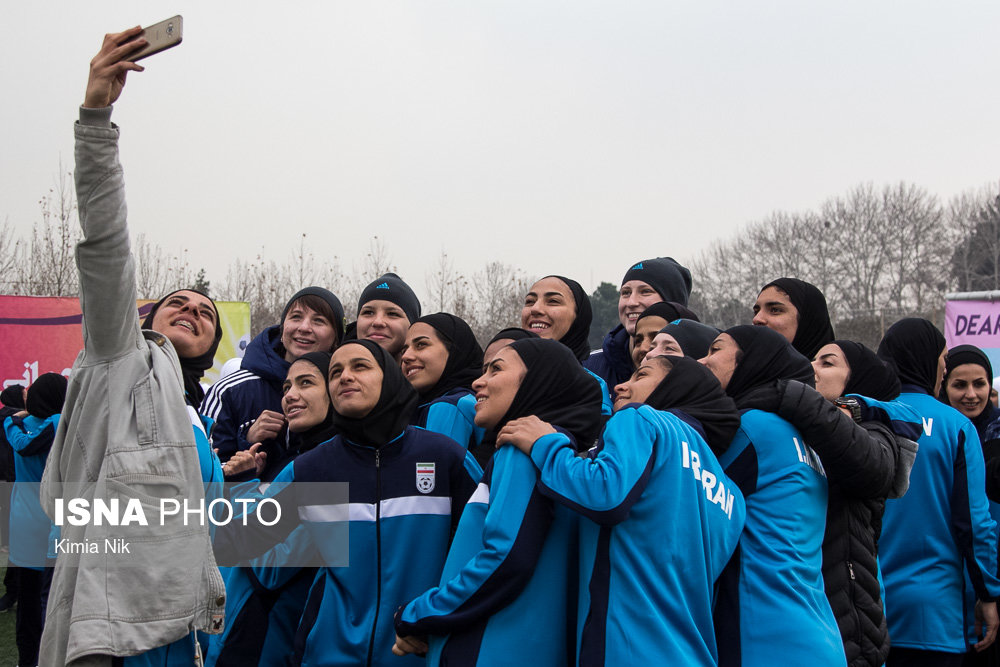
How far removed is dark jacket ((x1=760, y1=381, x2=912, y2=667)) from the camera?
3049mm

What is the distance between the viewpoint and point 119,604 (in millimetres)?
2547

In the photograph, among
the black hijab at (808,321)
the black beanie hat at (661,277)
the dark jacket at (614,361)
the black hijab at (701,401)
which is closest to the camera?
the black hijab at (701,401)

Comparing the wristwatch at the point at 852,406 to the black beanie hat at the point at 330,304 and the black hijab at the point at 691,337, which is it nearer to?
the black hijab at the point at 691,337

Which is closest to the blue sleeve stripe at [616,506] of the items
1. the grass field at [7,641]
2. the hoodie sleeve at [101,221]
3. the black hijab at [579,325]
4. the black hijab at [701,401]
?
the black hijab at [701,401]

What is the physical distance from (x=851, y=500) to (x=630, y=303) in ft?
7.07

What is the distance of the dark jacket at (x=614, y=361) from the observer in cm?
512

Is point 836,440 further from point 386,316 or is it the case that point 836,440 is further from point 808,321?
point 386,316

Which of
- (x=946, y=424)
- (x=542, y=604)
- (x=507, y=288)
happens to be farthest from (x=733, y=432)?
(x=507, y=288)

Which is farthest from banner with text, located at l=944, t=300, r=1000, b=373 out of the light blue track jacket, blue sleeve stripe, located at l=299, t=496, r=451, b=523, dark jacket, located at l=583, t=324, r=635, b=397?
blue sleeve stripe, located at l=299, t=496, r=451, b=523

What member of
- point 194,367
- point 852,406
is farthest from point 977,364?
point 194,367

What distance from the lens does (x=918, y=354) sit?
473 centimetres

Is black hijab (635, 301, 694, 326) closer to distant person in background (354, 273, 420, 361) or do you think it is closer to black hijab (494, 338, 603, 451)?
distant person in background (354, 273, 420, 361)

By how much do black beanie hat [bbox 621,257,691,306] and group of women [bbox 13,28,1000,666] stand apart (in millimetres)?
1342

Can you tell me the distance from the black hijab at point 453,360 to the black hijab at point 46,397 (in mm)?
4273
